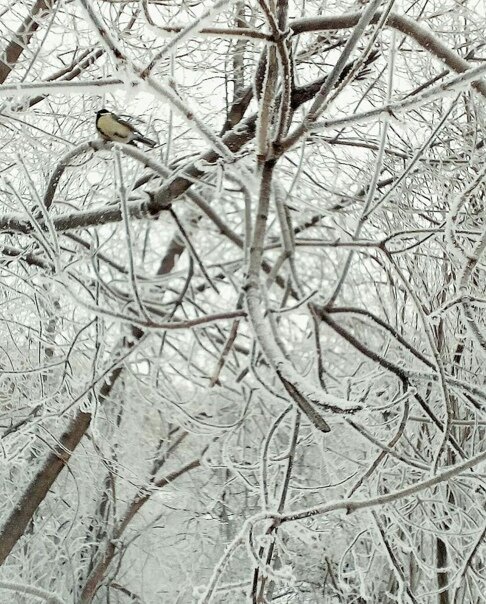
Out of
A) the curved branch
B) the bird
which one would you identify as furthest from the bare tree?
the bird

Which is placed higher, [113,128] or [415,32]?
[113,128]

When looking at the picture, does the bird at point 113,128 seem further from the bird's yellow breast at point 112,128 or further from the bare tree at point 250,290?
the bare tree at point 250,290

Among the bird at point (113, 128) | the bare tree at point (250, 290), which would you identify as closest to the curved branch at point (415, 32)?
the bare tree at point (250, 290)

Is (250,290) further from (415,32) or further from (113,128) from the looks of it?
(113,128)

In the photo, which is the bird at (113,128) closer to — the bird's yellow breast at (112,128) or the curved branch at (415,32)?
the bird's yellow breast at (112,128)

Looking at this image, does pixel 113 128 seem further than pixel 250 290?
Yes

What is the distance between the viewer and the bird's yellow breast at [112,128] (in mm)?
2652

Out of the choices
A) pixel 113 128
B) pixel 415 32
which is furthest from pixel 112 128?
pixel 415 32

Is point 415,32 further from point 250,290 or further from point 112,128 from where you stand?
point 112,128

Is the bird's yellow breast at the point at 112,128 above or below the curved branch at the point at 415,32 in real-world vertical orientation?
above

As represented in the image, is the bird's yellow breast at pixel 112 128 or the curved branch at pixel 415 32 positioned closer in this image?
the curved branch at pixel 415 32

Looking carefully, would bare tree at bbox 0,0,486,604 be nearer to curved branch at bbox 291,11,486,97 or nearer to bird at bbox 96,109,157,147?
curved branch at bbox 291,11,486,97

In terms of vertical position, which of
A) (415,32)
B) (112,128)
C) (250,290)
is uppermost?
(112,128)

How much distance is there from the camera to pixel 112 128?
2670mm
